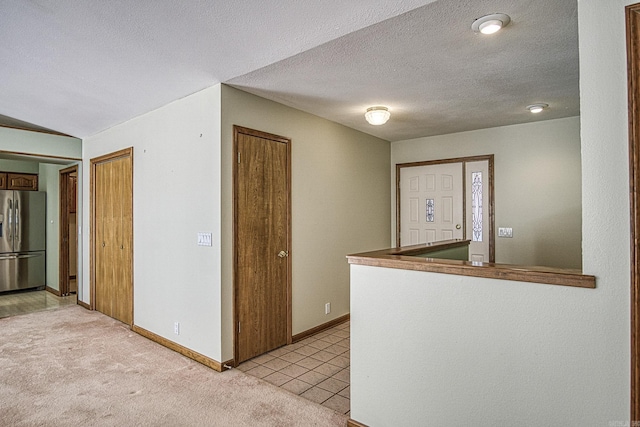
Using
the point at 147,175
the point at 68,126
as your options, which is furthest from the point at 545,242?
the point at 68,126

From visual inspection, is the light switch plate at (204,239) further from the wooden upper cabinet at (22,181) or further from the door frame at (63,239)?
the wooden upper cabinet at (22,181)

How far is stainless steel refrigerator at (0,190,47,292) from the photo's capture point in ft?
19.7

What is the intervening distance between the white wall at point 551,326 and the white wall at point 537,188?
9.93 feet

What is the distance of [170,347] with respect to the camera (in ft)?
11.7

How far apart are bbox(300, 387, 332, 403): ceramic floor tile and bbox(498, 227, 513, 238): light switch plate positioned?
3.02m

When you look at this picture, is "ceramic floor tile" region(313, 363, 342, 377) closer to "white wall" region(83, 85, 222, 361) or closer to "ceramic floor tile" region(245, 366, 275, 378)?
"ceramic floor tile" region(245, 366, 275, 378)

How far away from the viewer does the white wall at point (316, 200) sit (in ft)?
10.3

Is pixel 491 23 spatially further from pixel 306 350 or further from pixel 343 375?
pixel 306 350

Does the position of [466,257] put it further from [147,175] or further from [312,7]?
[147,175]

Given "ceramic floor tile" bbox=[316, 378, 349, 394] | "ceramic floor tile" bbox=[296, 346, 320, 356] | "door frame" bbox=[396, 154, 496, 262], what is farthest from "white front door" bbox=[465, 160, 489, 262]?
"ceramic floor tile" bbox=[316, 378, 349, 394]

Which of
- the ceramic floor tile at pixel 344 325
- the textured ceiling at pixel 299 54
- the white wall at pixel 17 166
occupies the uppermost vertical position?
the textured ceiling at pixel 299 54

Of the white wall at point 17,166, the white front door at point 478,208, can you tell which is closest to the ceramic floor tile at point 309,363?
the white front door at point 478,208

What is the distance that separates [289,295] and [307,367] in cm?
78

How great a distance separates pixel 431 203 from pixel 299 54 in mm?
3205
